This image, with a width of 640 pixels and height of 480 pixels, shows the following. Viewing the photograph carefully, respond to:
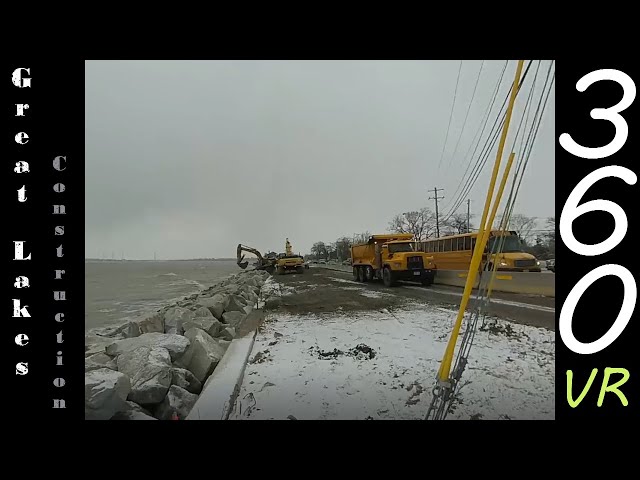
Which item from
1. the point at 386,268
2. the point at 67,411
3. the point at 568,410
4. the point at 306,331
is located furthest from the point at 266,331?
the point at 386,268

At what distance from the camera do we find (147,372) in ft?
9.55

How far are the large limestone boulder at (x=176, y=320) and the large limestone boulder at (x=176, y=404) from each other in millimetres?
2123

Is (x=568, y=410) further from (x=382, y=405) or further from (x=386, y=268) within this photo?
(x=386, y=268)

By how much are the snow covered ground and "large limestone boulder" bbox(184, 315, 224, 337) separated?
2.82ft

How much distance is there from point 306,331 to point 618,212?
3791 mm

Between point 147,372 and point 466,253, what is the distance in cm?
1023

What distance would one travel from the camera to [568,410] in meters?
1.94

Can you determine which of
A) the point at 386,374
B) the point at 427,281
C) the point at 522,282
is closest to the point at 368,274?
the point at 427,281

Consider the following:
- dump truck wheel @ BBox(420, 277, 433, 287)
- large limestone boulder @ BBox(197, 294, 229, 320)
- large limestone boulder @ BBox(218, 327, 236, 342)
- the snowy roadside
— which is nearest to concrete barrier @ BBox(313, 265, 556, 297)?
dump truck wheel @ BBox(420, 277, 433, 287)

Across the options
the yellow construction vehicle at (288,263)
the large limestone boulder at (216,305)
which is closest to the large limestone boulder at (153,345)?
the large limestone boulder at (216,305)

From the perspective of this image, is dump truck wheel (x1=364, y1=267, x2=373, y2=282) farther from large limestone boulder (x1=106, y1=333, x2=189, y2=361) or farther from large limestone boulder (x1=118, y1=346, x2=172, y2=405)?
large limestone boulder (x1=118, y1=346, x2=172, y2=405)

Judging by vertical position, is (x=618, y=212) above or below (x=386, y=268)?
above

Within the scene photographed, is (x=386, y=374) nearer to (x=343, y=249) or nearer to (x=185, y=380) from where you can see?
(x=185, y=380)

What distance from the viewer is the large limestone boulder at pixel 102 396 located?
2131 mm
